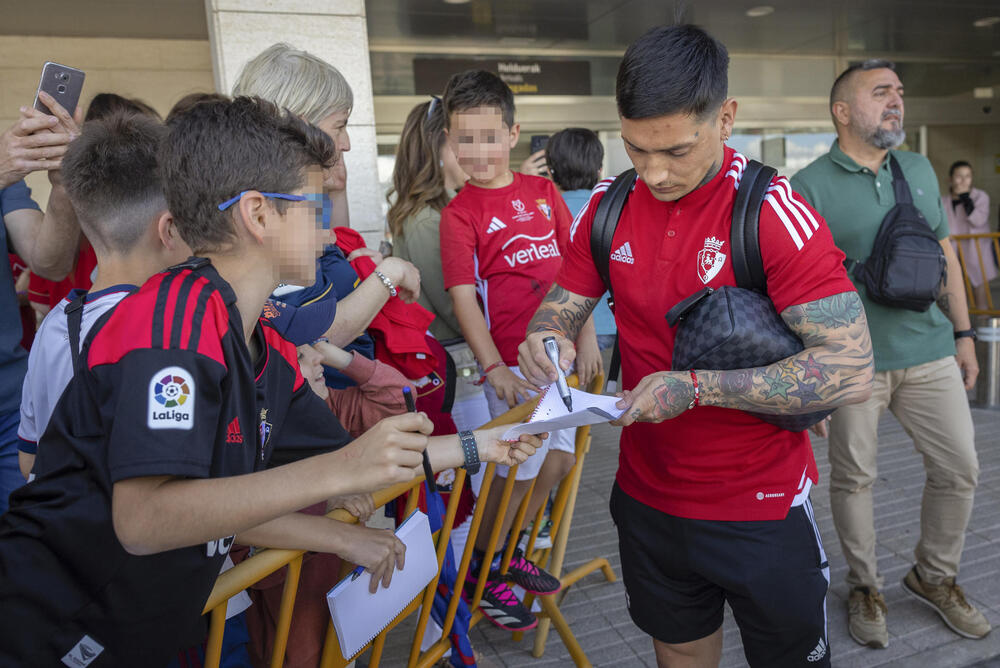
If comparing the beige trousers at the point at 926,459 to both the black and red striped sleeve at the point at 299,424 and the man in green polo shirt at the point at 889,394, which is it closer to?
the man in green polo shirt at the point at 889,394

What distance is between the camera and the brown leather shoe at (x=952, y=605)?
10.3ft

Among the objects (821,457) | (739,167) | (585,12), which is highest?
(585,12)

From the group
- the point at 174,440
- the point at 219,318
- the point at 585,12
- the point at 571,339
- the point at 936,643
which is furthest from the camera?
the point at 585,12

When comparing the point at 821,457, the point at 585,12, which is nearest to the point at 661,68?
the point at 821,457

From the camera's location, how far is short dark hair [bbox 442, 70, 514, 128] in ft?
10.5

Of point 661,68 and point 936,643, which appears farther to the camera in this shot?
point 936,643

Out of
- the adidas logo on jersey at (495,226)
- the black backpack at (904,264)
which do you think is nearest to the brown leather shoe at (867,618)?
the black backpack at (904,264)

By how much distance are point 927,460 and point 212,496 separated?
3256 mm

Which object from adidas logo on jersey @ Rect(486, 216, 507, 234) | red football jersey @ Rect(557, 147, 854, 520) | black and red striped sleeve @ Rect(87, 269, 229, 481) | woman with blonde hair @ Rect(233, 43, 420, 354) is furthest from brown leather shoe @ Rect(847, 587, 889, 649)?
black and red striped sleeve @ Rect(87, 269, 229, 481)

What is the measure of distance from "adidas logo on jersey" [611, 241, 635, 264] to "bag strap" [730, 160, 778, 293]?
0.99 ft

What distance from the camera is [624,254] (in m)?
2.05

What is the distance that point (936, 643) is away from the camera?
3125 mm

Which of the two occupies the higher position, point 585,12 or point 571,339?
point 585,12

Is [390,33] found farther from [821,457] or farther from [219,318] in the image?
[219,318]
